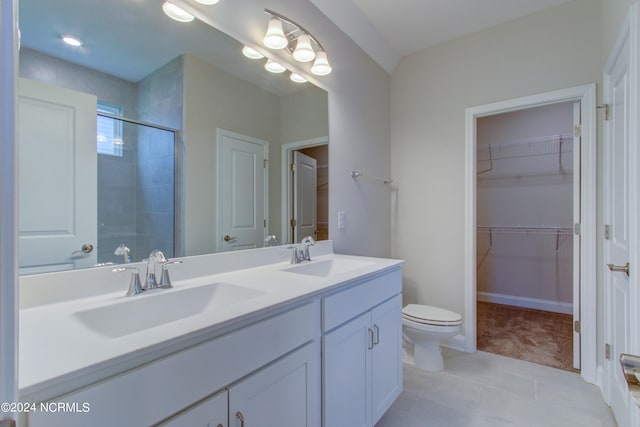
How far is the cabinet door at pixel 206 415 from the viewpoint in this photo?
0.69 m

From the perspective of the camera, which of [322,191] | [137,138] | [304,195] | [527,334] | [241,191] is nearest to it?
[137,138]

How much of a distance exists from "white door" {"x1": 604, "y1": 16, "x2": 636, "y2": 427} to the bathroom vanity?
1093 mm

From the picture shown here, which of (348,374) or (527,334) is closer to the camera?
(348,374)

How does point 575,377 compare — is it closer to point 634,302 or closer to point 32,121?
point 634,302

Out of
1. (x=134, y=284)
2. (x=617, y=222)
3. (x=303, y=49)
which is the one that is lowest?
(x=134, y=284)

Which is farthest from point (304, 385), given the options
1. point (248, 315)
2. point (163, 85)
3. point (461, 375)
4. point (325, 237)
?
point (461, 375)

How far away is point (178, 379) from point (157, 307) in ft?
1.30

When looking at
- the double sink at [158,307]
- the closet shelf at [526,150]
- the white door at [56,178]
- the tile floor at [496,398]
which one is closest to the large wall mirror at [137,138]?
Result: the white door at [56,178]

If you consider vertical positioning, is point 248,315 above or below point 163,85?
below

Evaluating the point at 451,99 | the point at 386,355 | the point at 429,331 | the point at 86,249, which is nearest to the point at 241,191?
the point at 86,249

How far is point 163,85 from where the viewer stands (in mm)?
1229

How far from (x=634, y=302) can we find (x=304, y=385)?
4.45 feet

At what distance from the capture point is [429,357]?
2158 mm

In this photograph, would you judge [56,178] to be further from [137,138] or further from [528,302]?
[528,302]
